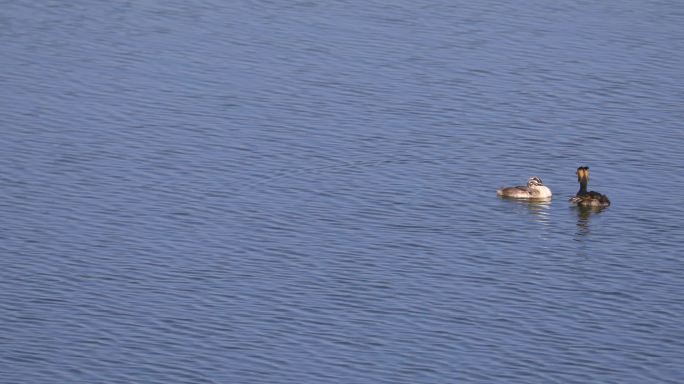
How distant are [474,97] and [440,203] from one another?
7544 millimetres

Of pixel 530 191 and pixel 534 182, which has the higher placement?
pixel 534 182

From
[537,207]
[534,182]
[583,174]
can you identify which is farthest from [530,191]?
[583,174]

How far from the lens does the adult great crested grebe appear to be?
93.0ft

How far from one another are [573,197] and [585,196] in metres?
0.67

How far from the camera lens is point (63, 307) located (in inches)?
912

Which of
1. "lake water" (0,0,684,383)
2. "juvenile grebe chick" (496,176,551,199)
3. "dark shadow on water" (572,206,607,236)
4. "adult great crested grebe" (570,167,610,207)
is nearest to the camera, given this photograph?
"lake water" (0,0,684,383)

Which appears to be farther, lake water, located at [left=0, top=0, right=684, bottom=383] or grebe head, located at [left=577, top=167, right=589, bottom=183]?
grebe head, located at [left=577, top=167, right=589, bottom=183]

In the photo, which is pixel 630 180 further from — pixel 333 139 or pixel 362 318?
pixel 362 318

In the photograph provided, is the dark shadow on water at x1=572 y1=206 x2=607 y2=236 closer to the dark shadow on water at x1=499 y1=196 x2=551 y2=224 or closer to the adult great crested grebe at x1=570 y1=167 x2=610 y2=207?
the adult great crested grebe at x1=570 y1=167 x2=610 y2=207

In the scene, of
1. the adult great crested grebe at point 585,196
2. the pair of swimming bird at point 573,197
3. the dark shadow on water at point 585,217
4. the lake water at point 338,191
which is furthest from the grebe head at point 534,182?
the dark shadow on water at point 585,217

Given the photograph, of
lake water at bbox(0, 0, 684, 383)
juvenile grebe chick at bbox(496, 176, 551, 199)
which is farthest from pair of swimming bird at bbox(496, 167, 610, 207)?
lake water at bbox(0, 0, 684, 383)

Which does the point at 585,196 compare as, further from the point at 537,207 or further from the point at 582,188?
the point at 537,207

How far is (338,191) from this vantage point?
29.4m

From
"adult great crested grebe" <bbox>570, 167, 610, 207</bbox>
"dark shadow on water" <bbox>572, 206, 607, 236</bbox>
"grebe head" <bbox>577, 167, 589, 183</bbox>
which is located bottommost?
"dark shadow on water" <bbox>572, 206, 607, 236</bbox>
